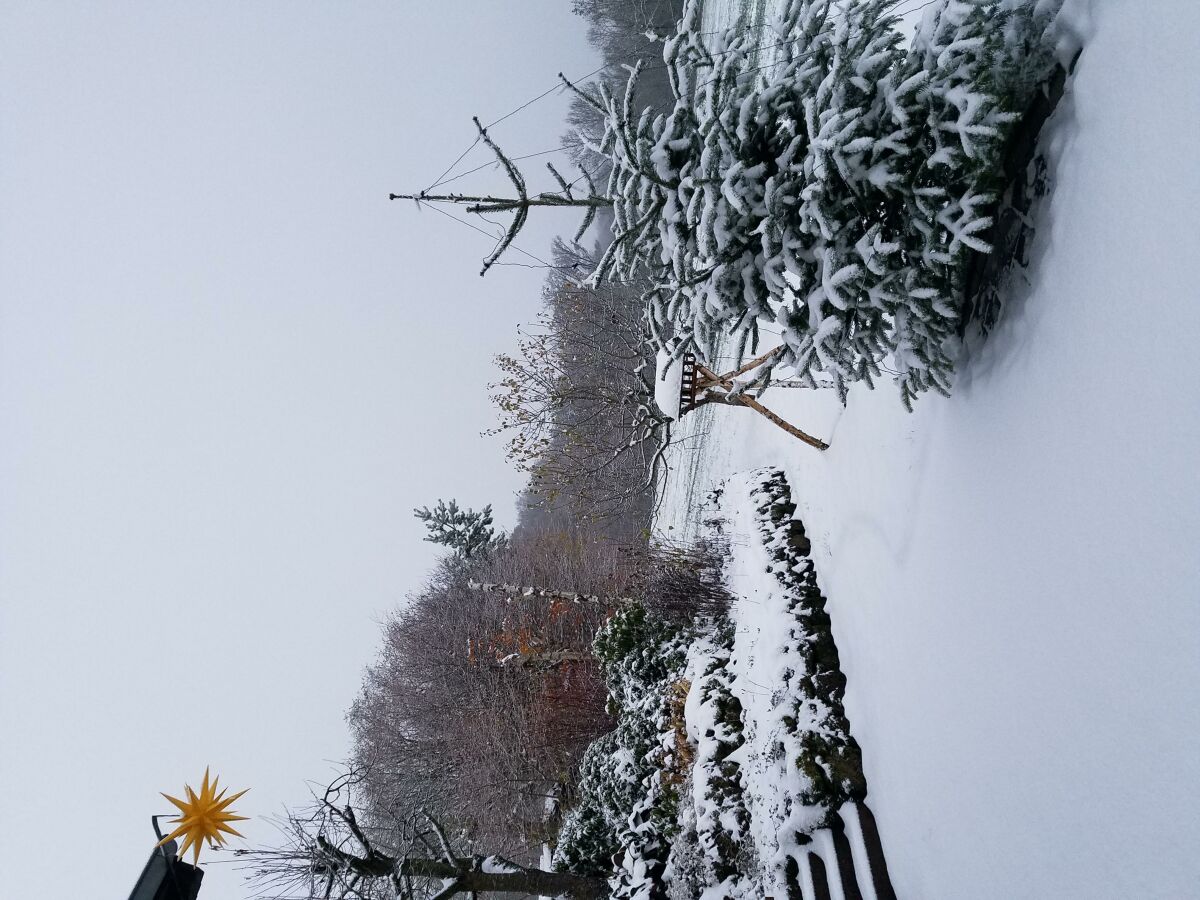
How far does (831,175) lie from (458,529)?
14.8m

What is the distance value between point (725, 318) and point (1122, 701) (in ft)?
6.80

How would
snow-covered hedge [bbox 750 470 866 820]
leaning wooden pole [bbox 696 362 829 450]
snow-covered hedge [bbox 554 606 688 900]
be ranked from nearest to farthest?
snow-covered hedge [bbox 750 470 866 820]
leaning wooden pole [bbox 696 362 829 450]
snow-covered hedge [bbox 554 606 688 900]

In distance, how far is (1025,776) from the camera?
2.69 meters

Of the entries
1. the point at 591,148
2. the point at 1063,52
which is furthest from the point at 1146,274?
the point at 591,148

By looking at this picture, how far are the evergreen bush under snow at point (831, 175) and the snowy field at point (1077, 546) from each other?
260mm

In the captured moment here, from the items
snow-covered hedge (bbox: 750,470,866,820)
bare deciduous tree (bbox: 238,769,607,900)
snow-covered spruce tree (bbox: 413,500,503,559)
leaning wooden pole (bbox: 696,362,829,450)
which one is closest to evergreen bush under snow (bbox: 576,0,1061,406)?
leaning wooden pole (bbox: 696,362,829,450)

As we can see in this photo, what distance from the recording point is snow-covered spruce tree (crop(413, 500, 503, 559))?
53.7ft

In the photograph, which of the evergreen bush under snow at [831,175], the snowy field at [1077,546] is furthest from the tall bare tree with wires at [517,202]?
the snowy field at [1077,546]

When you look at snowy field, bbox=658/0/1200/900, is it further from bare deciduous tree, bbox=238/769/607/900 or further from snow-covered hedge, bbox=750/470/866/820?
bare deciduous tree, bbox=238/769/607/900

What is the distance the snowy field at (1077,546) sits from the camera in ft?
6.68

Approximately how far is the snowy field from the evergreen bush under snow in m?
0.26

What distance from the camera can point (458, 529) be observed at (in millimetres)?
16625

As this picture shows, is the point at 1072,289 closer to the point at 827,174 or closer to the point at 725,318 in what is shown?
the point at 827,174

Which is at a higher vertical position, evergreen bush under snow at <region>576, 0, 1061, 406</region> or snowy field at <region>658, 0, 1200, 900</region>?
evergreen bush under snow at <region>576, 0, 1061, 406</region>
